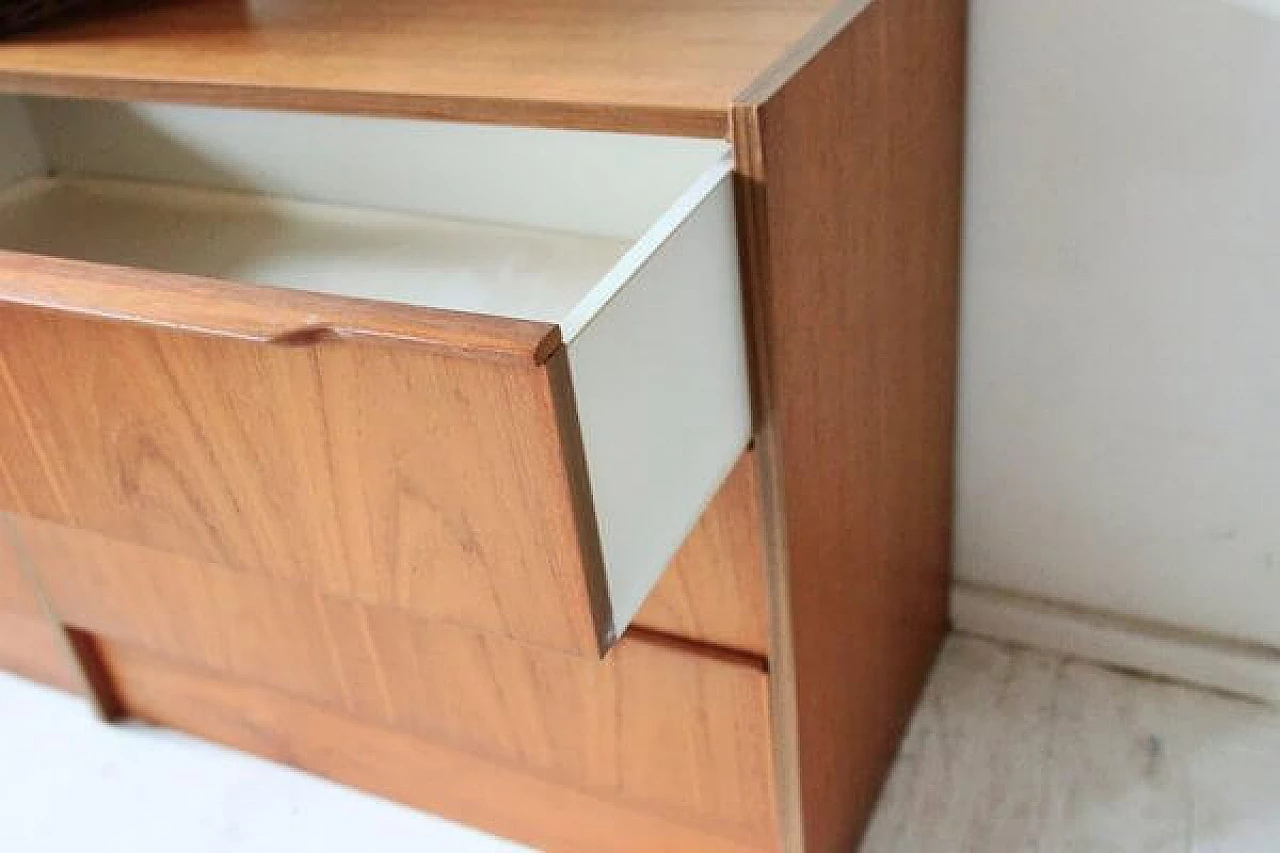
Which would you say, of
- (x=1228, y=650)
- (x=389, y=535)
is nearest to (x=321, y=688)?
(x=389, y=535)

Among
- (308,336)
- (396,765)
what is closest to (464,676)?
(396,765)

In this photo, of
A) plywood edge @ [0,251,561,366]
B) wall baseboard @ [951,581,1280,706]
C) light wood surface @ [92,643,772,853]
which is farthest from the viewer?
wall baseboard @ [951,581,1280,706]

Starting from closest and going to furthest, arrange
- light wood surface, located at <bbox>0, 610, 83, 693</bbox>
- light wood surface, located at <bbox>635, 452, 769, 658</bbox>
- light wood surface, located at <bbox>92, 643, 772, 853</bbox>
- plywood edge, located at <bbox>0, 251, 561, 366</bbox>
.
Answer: plywood edge, located at <bbox>0, 251, 561, 366</bbox> < light wood surface, located at <bbox>635, 452, 769, 658</bbox> < light wood surface, located at <bbox>92, 643, 772, 853</bbox> < light wood surface, located at <bbox>0, 610, 83, 693</bbox>

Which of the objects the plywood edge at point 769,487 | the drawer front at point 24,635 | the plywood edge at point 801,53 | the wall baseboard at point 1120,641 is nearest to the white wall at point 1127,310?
the wall baseboard at point 1120,641

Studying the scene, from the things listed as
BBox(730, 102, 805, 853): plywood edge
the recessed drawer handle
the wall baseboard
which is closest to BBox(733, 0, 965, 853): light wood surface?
BBox(730, 102, 805, 853): plywood edge

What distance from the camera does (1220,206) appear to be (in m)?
0.96

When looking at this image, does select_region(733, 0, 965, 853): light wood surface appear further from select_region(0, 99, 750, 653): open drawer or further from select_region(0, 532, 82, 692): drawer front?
select_region(0, 532, 82, 692): drawer front

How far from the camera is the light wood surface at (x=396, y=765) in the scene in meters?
1.04

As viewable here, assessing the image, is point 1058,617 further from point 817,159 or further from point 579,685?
point 817,159

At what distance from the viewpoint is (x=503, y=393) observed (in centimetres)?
57

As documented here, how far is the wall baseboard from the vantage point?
1.16m

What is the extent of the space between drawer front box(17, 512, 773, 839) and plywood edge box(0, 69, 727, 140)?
37 centimetres

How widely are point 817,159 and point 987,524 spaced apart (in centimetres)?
59

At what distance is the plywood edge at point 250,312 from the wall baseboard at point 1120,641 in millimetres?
830
